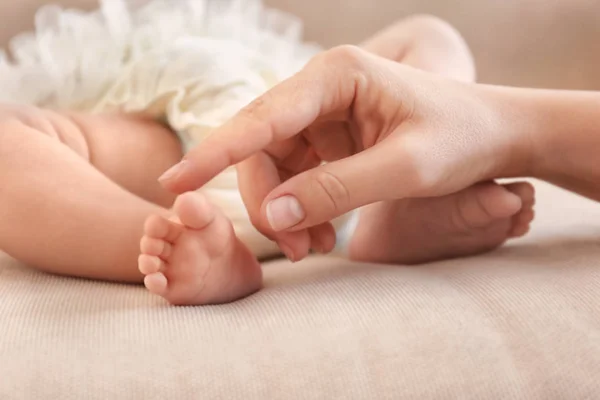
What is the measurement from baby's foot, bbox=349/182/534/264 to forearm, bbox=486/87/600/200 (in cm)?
3

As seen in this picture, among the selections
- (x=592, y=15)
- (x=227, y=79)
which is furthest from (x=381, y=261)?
(x=592, y=15)

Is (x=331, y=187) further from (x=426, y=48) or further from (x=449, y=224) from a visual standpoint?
(x=426, y=48)

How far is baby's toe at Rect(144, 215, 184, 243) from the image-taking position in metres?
0.49

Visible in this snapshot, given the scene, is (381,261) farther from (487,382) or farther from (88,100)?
(88,100)

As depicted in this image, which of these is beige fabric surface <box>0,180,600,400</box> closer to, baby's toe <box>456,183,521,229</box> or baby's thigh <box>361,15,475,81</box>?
baby's toe <box>456,183,521,229</box>

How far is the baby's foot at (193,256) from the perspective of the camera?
1.62ft

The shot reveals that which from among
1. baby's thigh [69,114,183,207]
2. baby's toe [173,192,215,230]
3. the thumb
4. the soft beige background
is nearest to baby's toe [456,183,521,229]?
the thumb

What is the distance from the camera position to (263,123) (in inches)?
19.1

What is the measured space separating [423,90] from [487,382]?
0.75ft

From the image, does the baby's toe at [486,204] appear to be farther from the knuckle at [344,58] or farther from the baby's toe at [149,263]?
the baby's toe at [149,263]

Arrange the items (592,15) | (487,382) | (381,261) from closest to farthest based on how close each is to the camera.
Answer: (487,382) < (381,261) < (592,15)

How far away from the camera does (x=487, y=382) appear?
0.41 metres

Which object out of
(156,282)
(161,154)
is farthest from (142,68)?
(156,282)

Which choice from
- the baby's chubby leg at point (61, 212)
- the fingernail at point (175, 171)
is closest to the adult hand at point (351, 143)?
the fingernail at point (175, 171)
